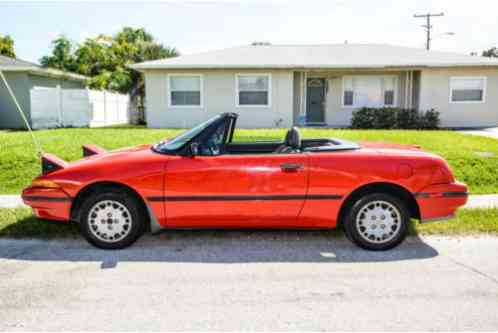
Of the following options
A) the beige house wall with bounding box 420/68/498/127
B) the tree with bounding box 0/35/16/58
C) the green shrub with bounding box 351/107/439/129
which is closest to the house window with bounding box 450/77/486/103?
the beige house wall with bounding box 420/68/498/127

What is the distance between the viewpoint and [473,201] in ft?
21.0

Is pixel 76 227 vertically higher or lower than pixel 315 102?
lower

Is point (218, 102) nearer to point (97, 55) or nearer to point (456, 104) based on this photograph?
point (456, 104)

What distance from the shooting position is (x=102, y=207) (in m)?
4.21

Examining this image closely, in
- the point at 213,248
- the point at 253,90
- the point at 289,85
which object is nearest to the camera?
the point at 213,248

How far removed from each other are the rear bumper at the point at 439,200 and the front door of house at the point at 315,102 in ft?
50.0

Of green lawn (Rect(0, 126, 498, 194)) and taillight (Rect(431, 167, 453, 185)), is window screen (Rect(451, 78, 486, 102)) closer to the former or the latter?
green lawn (Rect(0, 126, 498, 194))

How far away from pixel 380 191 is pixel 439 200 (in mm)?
620

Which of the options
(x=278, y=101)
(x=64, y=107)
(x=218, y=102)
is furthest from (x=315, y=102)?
(x=64, y=107)

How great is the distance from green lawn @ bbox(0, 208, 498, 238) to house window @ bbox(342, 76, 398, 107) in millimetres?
13985

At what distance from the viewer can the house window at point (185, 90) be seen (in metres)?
17.9

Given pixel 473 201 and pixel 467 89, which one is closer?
pixel 473 201

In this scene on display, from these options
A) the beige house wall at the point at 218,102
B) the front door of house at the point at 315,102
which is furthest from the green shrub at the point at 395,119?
the beige house wall at the point at 218,102

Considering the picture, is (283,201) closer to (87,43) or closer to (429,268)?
(429,268)
